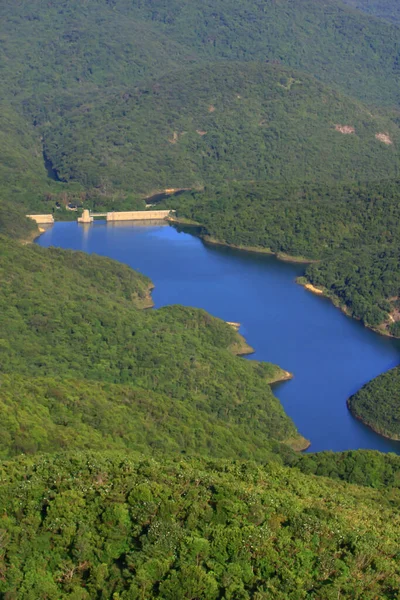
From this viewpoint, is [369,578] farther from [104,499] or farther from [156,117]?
[156,117]

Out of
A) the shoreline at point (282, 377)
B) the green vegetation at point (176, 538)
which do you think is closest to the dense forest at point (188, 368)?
the green vegetation at point (176, 538)

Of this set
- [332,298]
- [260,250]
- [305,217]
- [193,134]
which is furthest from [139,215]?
[332,298]

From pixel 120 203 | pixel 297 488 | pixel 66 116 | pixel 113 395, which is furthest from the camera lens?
pixel 66 116

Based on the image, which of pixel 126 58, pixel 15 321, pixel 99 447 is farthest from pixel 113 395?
pixel 126 58

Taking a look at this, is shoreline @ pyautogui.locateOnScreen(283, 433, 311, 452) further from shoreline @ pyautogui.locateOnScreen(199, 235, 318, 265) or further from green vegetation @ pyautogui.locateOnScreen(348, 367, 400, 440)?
shoreline @ pyautogui.locateOnScreen(199, 235, 318, 265)

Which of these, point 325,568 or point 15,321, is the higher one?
point 325,568
